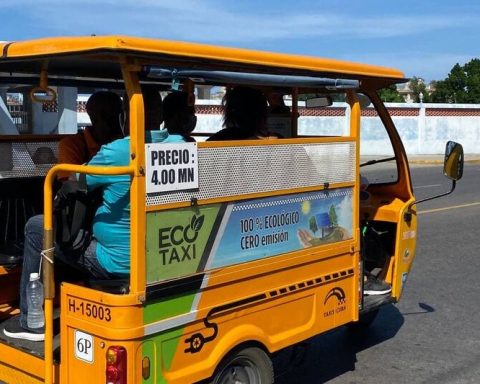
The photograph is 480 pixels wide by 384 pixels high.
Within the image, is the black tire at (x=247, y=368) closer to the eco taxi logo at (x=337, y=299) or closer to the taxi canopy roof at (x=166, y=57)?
the eco taxi logo at (x=337, y=299)

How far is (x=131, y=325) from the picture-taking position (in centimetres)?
296

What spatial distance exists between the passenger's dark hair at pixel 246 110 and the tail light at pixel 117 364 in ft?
5.75

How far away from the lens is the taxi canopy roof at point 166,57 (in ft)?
9.37

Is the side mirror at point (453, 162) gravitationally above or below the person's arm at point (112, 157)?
below

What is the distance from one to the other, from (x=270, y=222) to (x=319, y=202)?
446 mm

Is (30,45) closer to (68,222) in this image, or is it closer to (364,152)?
(68,222)

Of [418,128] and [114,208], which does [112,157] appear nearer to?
[114,208]

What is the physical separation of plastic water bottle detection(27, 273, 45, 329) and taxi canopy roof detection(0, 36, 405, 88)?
3.80ft

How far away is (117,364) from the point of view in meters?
2.95

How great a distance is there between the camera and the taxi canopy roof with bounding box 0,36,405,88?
286 cm

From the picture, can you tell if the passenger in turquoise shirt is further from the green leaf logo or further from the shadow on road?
the shadow on road

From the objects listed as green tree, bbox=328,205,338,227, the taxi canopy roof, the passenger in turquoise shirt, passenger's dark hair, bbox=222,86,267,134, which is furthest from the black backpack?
green tree, bbox=328,205,338,227

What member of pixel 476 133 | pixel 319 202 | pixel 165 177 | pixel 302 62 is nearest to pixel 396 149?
pixel 319 202

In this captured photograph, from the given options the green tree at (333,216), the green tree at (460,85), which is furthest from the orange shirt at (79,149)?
the green tree at (460,85)
